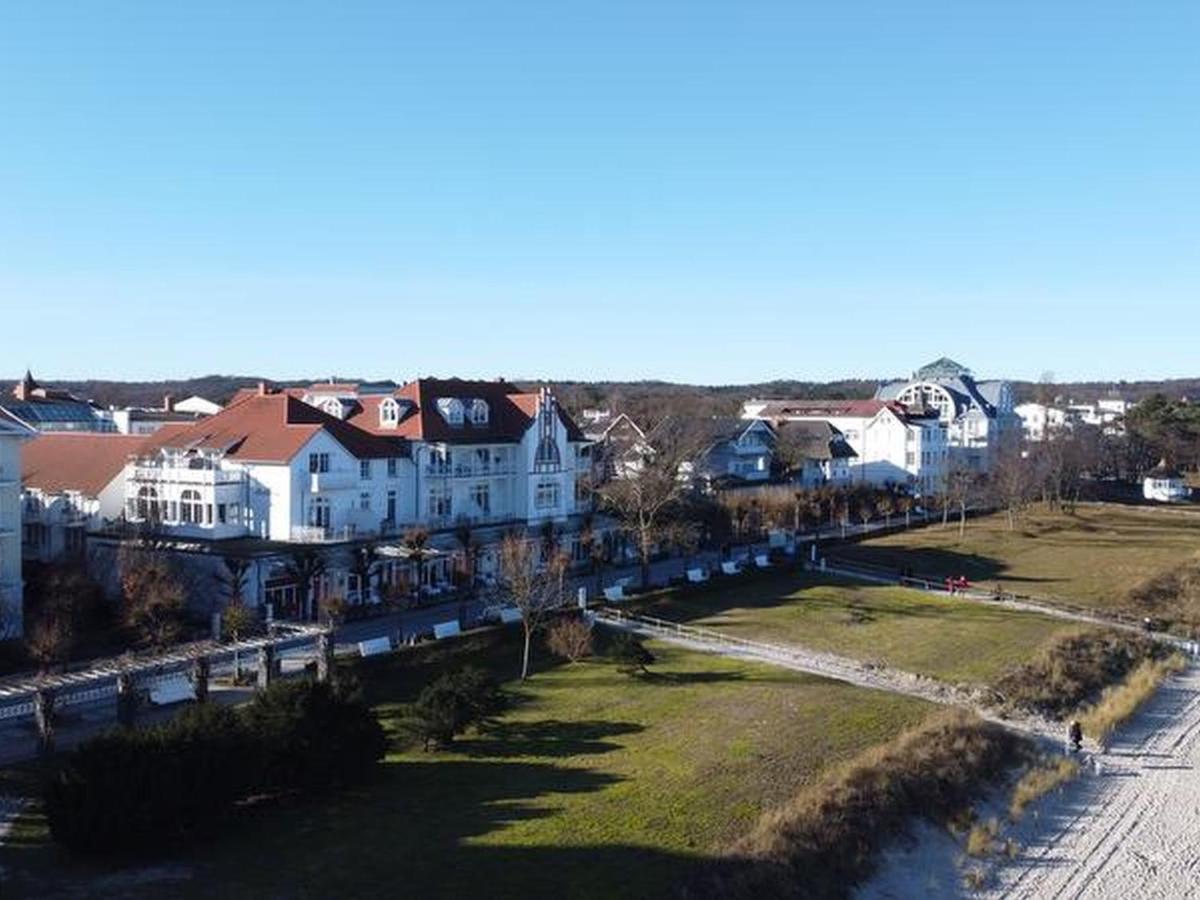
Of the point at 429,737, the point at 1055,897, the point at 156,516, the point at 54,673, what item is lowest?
the point at 1055,897

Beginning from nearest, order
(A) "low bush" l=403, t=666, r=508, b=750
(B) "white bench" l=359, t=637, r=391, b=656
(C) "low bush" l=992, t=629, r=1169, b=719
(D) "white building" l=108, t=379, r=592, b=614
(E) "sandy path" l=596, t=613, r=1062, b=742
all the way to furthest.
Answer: (A) "low bush" l=403, t=666, r=508, b=750 < (E) "sandy path" l=596, t=613, r=1062, b=742 < (B) "white bench" l=359, t=637, r=391, b=656 < (C) "low bush" l=992, t=629, r=1169, b=719 < (D) "white building" l=108, t=379, r=592, b=614

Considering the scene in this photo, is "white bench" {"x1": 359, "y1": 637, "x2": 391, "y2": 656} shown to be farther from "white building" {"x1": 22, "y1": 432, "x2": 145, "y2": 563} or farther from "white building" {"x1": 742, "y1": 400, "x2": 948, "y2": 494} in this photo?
"white building" {"x1": 742, "y1": 400, "x2": 948, "y2": 494}

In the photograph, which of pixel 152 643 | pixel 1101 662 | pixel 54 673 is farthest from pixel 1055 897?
pixel 152 643

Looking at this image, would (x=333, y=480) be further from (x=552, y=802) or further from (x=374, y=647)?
(x=552, y=802)

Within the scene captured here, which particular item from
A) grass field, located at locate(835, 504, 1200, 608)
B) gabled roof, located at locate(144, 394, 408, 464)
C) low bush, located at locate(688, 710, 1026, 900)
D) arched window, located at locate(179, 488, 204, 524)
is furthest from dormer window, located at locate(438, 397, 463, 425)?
low bush, located at locate(688, 710, 1026, 900)

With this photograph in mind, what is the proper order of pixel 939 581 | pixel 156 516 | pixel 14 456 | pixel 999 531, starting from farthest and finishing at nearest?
pixel 999 531 < pixel 939 581 < pixel 156 516 < pixel 14 456

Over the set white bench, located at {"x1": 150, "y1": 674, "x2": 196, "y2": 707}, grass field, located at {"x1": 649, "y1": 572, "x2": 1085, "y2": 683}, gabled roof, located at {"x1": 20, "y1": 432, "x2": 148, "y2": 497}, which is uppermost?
gabled roof, located at {"x1": 20, "y1": 432, "x2": 148, "y2": 497}

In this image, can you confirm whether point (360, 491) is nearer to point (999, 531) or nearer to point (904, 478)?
point (999, 531)
